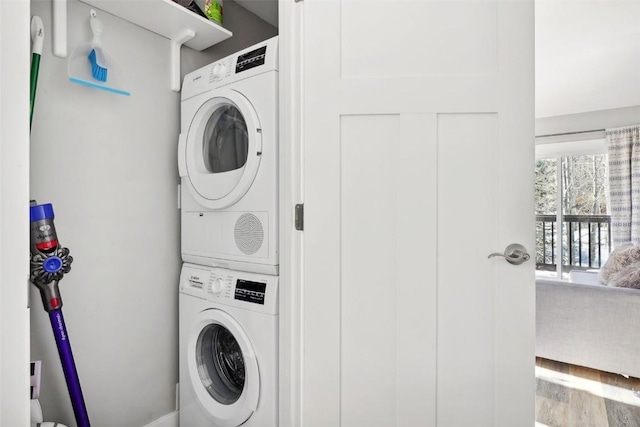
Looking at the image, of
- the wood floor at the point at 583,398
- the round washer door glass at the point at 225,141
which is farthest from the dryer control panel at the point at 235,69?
the wood floor at the point at 583,398

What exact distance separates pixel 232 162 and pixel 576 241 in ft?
17.4

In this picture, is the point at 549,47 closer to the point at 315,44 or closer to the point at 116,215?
the point at 315,44

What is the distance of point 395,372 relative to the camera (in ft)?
4.08

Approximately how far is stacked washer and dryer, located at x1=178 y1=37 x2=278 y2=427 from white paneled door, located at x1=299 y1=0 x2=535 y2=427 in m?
0.17

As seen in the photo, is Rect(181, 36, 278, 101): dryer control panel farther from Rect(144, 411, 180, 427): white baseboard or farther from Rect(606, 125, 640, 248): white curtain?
Rect(606, 125, 640, 248): white curtain

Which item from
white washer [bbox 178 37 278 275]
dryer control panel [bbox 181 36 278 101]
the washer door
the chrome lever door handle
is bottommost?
the washer door

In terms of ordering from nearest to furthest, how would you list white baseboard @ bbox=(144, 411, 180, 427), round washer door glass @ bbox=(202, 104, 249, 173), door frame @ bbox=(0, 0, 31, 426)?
1. door frame @ bbox=(0, 0, 31, 426)
2. round washer door glass @ bbox=(202, 104, 249, 173)
3. white baseboard @ bbox=(144, 411, 180, 427)

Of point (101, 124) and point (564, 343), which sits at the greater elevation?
point (101, 124)

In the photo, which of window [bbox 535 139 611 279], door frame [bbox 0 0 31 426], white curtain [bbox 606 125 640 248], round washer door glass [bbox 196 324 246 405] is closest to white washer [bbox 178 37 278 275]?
round washer door glass [bbox 196 324 246 405]

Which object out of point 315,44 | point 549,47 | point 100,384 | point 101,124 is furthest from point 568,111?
point 100,384

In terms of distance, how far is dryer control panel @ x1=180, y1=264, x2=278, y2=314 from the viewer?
4.66 ft

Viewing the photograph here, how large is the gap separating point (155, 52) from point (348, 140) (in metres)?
1.13

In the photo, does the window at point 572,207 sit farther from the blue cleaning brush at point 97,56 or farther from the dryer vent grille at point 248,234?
the blue cleaning brush at point 97,56

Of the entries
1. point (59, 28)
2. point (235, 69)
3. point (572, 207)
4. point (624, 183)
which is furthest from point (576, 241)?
point (59, 28)
